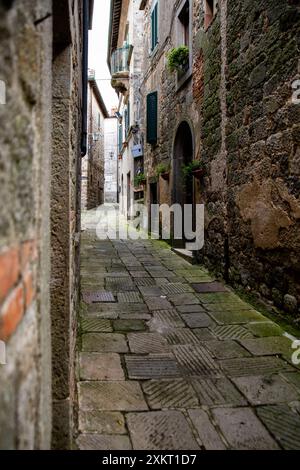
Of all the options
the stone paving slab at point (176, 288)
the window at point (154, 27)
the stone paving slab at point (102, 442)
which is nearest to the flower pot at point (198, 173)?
the stone paving slab at point (176, 288)

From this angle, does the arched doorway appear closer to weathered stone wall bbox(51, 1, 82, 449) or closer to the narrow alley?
the narrow alley

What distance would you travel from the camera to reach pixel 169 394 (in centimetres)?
213

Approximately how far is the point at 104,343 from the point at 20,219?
226 cm

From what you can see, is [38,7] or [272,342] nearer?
[38,7]

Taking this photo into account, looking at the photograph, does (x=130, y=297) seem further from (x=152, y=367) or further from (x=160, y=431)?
(x=160, y=431)

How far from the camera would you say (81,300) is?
387 cm

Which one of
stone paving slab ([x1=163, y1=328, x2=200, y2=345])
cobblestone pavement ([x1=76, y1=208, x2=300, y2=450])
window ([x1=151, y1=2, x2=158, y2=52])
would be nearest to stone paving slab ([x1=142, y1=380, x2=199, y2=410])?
cobblestone pavement ([x1=76, y1=208, x2=300, y2=450])

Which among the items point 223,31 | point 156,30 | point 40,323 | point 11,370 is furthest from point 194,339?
point 156,30

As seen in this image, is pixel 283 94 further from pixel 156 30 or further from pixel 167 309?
pixel 156 30

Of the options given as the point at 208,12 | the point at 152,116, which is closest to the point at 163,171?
the point at 152,116

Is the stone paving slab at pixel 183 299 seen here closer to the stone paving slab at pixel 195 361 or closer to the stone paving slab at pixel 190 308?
the stone paving slab at pixel 190 308

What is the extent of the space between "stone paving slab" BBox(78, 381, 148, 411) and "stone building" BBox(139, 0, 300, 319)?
168 centimetres
